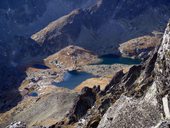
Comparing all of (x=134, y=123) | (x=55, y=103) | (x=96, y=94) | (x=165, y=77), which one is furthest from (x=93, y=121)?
(x=55, y=103)

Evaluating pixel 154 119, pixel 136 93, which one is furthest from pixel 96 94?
pixel 154 119

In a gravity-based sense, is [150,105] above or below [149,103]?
below

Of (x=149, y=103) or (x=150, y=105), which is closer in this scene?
(x=150, y=105)

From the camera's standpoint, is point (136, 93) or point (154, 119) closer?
point (154, 119)

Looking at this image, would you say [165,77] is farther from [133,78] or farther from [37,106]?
[37,106]

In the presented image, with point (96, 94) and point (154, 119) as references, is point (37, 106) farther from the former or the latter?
point (154, 119)

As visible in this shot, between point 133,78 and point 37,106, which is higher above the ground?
point 37,106

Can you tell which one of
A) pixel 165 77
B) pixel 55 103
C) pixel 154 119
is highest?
pixel 55 103

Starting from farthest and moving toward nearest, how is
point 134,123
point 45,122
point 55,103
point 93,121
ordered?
point 55,103 → point 45,122 → point 93,121 → point 134,123

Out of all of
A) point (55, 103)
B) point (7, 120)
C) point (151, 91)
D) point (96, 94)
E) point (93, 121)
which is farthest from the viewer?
point (7, 120)
